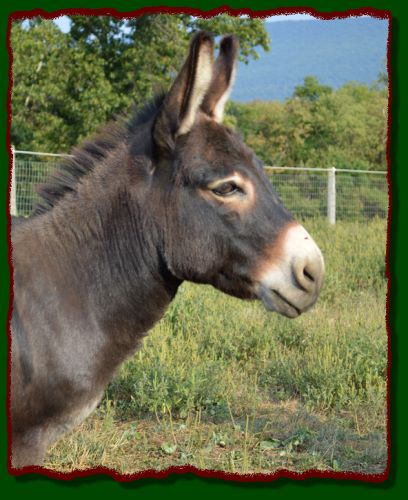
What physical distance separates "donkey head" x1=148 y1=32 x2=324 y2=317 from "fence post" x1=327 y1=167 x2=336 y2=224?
14892mm

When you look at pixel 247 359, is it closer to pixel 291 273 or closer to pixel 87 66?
pixel 291 273

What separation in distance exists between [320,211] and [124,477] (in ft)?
52.2

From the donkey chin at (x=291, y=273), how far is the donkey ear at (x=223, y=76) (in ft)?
2.55

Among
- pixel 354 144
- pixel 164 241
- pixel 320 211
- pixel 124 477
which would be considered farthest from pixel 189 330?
pixel 354 144

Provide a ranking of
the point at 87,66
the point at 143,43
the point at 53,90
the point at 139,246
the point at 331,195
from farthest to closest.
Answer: the point at 331,195 → the point at 53,90 → the point at 87,66 → the point at 143,43 → the point at 139,246

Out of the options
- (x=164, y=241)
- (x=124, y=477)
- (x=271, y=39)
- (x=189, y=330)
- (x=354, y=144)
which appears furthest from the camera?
(x=354, y=144)

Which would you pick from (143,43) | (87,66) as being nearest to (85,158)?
(143,43)

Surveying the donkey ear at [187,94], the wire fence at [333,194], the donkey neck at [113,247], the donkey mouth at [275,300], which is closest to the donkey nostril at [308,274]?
the donkey mouth at [275,300]

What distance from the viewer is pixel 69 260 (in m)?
2.91

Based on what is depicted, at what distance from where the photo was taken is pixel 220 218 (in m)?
2.90

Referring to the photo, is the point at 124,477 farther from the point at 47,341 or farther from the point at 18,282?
the point at 18,282

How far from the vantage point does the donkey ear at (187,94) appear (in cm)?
272

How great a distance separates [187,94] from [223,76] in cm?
43

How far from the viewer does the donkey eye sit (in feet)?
9.47
